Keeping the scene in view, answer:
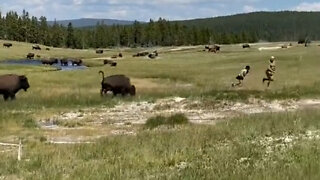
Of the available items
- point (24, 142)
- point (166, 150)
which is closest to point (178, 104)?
point (24, 142)

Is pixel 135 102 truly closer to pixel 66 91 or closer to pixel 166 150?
pixel 66 91

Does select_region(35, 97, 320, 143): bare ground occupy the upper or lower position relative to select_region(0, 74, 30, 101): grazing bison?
lower

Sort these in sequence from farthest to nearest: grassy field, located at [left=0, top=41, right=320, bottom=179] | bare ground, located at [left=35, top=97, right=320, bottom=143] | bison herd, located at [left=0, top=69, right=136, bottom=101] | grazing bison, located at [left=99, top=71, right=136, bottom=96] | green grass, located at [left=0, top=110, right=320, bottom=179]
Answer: grazing bison, located at [left=99, top=71, right=136, bottom=96], bison herd, located at [left=0, top=69, right=136, bottom=101], bare ground, located at [left=35, top=97, right=320, bottom=143], grassy field, located at [left=0, top=41, right=320, bottom=179], green grass, located at [left=0, top=110, right=320, bottom=179]

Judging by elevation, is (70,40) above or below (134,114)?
below

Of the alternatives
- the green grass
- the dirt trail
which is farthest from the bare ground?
the green grass

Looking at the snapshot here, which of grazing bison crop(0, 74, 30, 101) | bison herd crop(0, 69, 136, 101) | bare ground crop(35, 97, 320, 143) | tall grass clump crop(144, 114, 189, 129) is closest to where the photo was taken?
bare ground crop(35, 97, 320, 143)

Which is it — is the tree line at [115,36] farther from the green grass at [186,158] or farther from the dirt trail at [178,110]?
the green grass at [186,158]

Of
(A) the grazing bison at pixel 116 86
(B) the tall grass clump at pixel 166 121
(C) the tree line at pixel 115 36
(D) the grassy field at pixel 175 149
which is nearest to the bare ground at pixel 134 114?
(B) the tall grass clump at pixel 166 121

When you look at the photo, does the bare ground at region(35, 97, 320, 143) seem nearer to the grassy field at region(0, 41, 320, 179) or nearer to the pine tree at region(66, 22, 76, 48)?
the grassy field at region(0, 41, 320, 179)

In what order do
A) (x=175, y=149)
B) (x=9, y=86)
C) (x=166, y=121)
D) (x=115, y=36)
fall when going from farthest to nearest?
(x=115, y=36), (x=9, y=86), (x=166, y=121), (x=175, y=149)

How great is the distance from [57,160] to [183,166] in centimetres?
347

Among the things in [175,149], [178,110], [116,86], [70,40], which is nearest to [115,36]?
[70,40]

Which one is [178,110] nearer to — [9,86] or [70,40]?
[9,86]

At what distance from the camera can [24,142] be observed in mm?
19344
